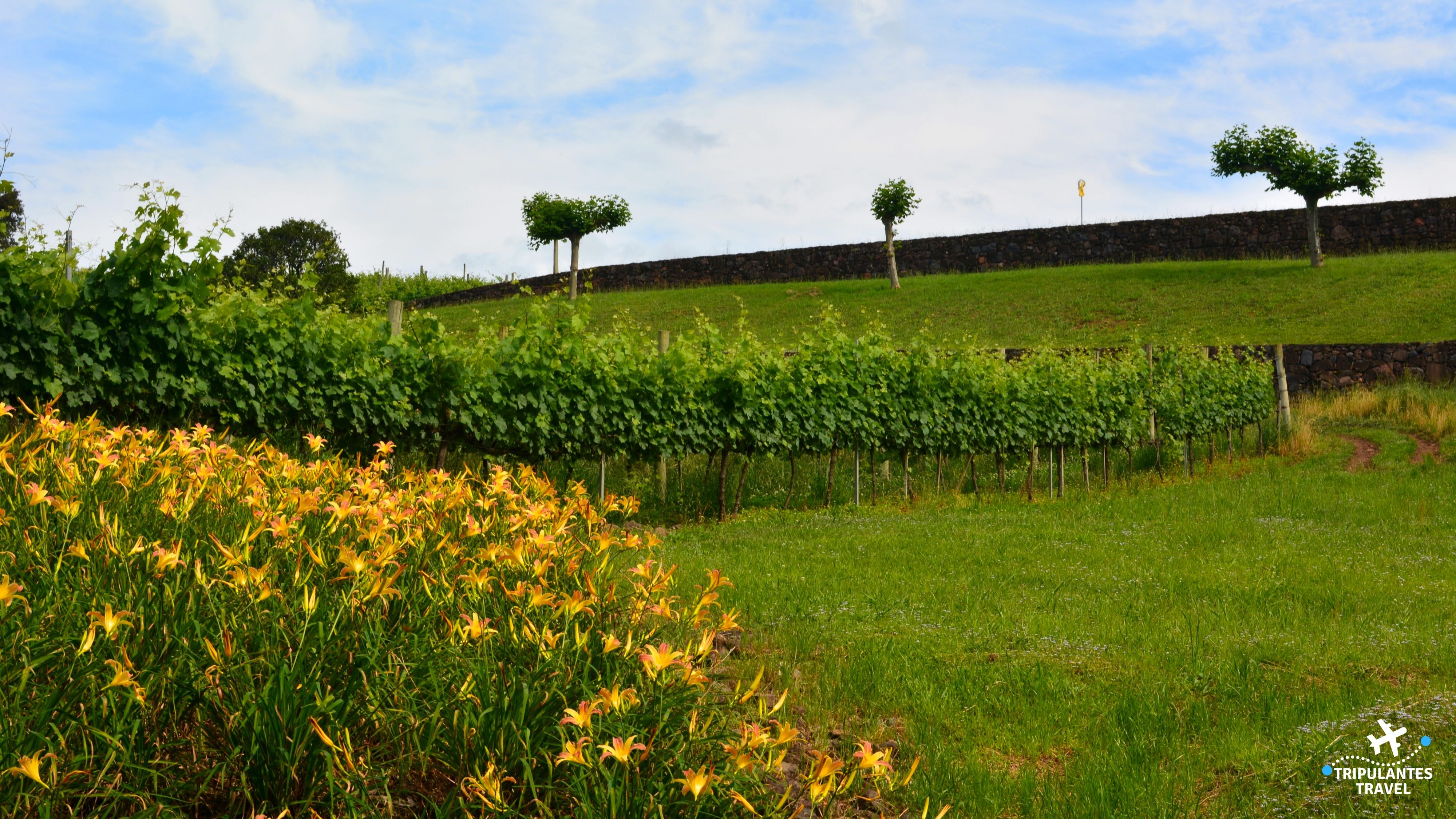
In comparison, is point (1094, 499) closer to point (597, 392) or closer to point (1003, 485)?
point (1003, 485)

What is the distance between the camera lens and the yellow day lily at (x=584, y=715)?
180cm

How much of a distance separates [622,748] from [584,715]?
0.38 ft

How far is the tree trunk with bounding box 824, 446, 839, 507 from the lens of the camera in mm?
10273

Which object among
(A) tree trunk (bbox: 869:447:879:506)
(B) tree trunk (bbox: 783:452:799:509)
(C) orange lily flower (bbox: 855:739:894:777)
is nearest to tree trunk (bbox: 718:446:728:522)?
(B) tree trunk (bbox: 783:452:799:509)

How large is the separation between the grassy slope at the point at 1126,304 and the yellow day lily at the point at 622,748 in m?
18.9

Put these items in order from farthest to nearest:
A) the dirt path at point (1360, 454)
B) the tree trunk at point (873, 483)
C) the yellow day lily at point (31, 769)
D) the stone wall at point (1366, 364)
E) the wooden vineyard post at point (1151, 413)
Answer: the stone wall at point (1366, 364) → the wooden vineyard post at point (1151, 413) → the dirt path at point (1360, 454) → the tree trunk at point (873, 483) → the yellow day lily at point (31, 769)

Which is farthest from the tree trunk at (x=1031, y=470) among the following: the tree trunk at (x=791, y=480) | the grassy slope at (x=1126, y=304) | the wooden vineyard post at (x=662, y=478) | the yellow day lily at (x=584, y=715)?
the yellow day lily at (x=584, y=715)

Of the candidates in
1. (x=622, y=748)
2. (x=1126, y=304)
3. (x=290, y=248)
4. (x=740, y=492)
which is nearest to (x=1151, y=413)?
(x=740, y=492)

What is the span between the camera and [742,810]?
77.9 inches

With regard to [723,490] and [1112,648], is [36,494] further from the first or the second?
[723,490]

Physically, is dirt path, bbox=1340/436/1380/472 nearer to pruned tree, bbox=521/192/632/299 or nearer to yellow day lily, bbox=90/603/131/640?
yellow day lily, bbox=90/603/131/640

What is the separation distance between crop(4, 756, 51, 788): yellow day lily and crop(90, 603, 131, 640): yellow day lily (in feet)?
0.89

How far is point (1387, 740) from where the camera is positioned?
329cm

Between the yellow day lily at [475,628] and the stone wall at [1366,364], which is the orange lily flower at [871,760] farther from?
the stone wall at [1366,364]
